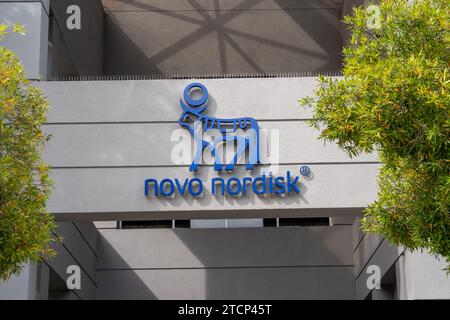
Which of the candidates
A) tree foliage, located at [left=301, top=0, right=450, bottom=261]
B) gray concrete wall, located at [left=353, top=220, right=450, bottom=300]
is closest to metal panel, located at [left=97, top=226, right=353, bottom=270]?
gray concrete wall, located at [left=353, top=220, right=450, bottom=300]

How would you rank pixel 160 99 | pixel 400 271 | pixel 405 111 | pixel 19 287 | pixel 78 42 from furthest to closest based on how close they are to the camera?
1. pixel 78 42
2. pixel 160 99
3. pixel 400 271
4. pixel 19 287
5. pixel 405 111

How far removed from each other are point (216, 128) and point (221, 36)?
546 centimetres

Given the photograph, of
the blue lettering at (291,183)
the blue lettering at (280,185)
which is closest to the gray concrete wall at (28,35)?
the blue lettering at (280,185)

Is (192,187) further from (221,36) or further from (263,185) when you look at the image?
(221,36)

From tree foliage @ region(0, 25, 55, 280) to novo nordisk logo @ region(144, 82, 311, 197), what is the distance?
4923 mm

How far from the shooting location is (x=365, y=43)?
32.6 feet

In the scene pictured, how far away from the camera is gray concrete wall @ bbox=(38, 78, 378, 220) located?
1427cm

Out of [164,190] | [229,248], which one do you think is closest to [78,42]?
[164,190]

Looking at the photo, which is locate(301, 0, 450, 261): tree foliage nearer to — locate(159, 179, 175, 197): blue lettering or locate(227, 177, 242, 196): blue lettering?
locate(227, 177, 242, 196): blue lettering

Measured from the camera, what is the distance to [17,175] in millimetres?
9008

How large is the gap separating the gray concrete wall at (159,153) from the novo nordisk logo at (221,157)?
110 mm

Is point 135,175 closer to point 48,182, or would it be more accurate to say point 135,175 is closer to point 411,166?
point 48,182

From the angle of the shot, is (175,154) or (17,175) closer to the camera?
(17,175)
